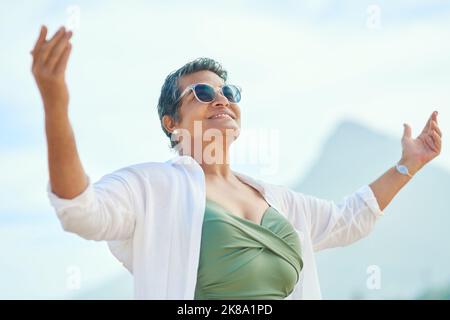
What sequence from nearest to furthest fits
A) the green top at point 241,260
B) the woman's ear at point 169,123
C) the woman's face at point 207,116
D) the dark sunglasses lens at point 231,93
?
1. the green top at point 241,260
2. the woman's face at point 207,116
3. the dark sunglasses lens at point 231,93
4. the woman's ear at point 169,123

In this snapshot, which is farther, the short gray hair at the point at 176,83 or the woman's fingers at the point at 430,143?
the woman's fingers at the point at 430,143

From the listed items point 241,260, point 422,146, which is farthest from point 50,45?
point 422,146

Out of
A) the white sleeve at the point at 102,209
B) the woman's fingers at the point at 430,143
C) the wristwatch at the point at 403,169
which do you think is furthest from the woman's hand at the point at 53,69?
the woman's fingers at the point at 430,143

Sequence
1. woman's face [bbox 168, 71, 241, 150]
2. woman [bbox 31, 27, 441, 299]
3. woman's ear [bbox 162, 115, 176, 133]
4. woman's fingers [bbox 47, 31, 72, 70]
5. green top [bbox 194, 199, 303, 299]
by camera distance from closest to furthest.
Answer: woman's fingers [bbox 47, 31, 72, 70]
woman [bbox 31, 27, 441, 299]
green top [bbox 194, 199, 303, 299]
woman's face [bbox 168, 71, 241, 150]
woman's ear [bbox 162, 115, 176, 133]

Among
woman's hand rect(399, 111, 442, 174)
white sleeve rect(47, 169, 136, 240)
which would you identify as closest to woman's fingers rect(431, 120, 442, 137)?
woman's hand rect(399, 111, 442, 174)

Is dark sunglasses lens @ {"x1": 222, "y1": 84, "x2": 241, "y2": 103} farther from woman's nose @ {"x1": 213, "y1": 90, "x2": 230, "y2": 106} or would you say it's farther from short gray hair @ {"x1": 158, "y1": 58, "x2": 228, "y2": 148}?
short gray hair @ {"x1": 158, "y1": 58, "x2": 228, "y2": 148}

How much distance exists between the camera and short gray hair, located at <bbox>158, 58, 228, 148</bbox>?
11.8 feet

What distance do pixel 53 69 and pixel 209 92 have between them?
3.77ft

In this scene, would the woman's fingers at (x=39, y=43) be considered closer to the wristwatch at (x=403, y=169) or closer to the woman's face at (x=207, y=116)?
the woman's face at (x=207, y=116)

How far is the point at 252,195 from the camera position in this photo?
3.37 meters

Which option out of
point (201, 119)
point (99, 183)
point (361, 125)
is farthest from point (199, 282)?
point (361, 125)

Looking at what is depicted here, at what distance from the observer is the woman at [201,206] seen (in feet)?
8.25

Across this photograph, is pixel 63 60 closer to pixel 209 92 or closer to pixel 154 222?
pixel 154 222

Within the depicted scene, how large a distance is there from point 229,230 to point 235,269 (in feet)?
0.53
